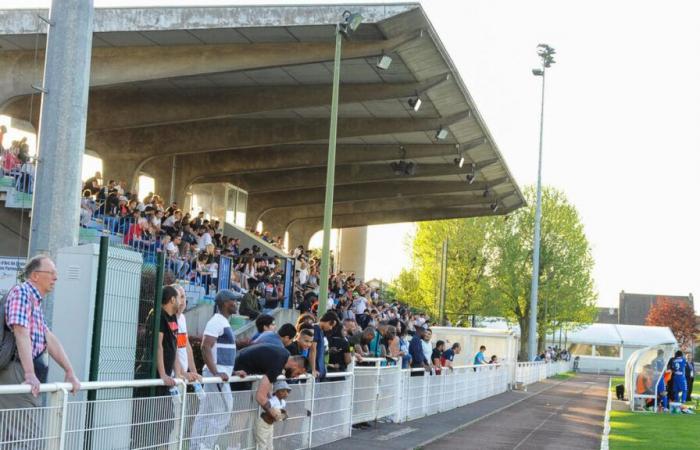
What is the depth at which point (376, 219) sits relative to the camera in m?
60.8

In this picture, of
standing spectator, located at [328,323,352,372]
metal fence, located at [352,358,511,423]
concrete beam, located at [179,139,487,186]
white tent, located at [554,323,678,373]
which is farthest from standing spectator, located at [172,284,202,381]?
white tent, located at [554,323,678,373]

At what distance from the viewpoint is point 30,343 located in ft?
25.2

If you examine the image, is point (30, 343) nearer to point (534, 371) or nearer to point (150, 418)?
point (150, 418)

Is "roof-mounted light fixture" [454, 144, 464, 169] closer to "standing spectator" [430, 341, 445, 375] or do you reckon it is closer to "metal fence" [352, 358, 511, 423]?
"metal fence" [352, 358, 511, 423]

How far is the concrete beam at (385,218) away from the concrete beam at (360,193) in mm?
3058

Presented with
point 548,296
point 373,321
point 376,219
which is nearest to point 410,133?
point 373,321

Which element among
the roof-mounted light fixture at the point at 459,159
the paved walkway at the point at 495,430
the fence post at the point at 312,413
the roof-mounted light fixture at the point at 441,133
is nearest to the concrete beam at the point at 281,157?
the roof-mounted light fixture at the point at 459,159

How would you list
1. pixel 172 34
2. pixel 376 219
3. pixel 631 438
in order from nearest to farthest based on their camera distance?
1. pixel 631 438
2. pixel 172 34
3. pixel 376 219

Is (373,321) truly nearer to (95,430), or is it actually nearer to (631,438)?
(631,438)

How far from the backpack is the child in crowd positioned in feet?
14.7

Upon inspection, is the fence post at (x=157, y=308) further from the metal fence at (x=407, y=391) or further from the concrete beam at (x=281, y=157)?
the concrete beam at (x=281, y=157)

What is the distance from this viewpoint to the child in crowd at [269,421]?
11.9 m

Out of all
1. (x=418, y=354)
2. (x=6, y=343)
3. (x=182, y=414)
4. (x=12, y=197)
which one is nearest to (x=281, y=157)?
(x=12, y=197)

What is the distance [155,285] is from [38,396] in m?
3.46
